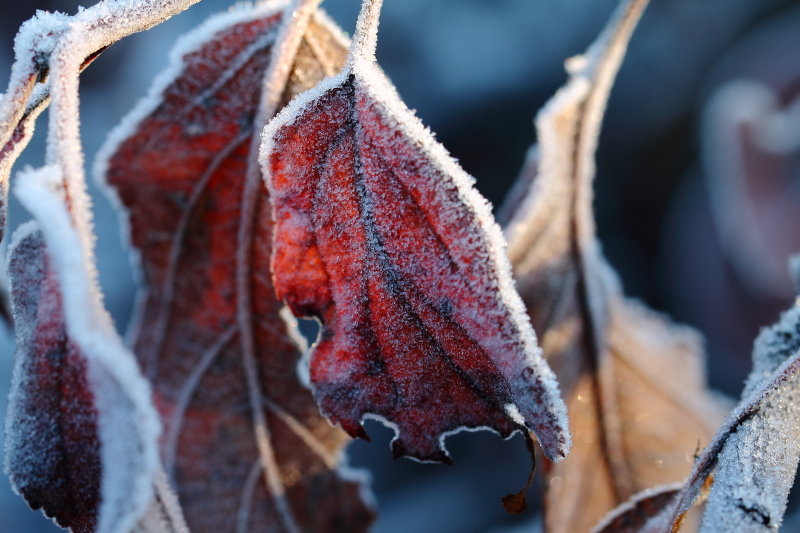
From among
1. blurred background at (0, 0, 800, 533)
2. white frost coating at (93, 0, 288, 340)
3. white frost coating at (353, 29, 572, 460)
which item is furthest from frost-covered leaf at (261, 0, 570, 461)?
blurred background at (0, 0, 800, 533)

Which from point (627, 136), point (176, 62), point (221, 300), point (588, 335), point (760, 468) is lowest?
point (760, 468)

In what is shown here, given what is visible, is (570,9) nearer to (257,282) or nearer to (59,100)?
(257,282)

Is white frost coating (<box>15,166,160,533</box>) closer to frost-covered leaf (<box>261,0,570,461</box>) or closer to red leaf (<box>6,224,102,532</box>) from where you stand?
red leaf (<box>6,224,102,532</box>)

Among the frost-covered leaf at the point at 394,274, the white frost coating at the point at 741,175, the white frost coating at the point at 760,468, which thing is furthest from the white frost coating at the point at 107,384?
the white frost coating at the point at 741,175

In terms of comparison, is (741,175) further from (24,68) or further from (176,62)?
(24,68)

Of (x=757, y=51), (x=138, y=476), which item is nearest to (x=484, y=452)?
(x=138, y=476)

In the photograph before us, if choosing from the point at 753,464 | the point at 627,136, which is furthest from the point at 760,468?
the point at 627,136

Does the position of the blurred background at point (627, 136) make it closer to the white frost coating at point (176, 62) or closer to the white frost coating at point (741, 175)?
the white frost coating at point (741, 175)

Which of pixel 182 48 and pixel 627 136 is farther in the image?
pixel 627 136
